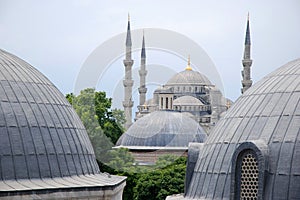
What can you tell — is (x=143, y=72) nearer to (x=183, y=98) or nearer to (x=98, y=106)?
(x=183, y=98)

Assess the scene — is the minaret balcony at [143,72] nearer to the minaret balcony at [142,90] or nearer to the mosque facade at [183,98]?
the mosque facade at [183,98]

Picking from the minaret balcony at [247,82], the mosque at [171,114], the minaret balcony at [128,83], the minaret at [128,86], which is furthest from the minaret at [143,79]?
the minaret balcony at [247,82]

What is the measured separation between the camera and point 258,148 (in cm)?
1855

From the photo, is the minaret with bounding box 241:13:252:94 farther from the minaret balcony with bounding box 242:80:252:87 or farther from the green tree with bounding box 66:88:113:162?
the green tree with bounding box 66:88:113:162

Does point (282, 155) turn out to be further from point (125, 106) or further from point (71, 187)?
point (125, 106)

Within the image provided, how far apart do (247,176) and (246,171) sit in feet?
0.39

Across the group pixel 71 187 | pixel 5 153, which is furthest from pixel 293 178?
pixel 5 153

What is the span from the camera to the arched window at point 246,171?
1873 cm

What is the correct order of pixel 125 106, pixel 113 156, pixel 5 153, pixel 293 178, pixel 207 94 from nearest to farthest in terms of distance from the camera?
pixel 293 178
pixel 5 153
pixel 113 156
pixel 125 106
pixel 207 94

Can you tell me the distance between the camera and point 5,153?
1920 cm

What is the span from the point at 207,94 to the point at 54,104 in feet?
344

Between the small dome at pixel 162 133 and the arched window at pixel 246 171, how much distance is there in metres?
54.6

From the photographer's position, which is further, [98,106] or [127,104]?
[127,104]

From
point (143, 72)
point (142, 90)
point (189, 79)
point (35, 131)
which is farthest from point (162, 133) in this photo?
point (35, 131)
